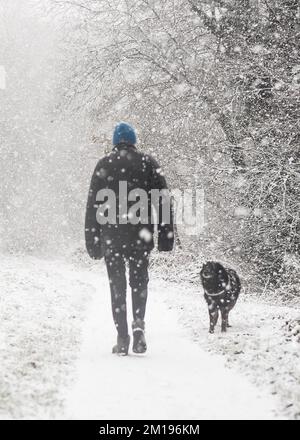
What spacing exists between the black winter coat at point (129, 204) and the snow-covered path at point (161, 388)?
4.01 ft

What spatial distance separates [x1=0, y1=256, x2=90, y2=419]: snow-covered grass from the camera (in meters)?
3.85

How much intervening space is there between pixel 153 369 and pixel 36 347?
185cm

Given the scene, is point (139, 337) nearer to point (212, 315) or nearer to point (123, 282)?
point (123, 282)

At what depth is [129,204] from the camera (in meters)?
5.30

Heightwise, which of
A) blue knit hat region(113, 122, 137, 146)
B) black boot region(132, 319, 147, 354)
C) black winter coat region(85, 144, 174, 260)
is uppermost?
blue knit hat region(113, 122, 137, 146)

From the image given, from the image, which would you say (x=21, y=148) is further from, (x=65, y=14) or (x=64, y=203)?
(x=65, y=14)

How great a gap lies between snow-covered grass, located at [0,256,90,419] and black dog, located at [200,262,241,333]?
200cm

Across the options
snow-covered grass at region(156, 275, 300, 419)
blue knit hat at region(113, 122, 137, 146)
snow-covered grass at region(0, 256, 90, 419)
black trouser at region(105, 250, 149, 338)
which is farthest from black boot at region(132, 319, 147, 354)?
blue knit hat at region(113, 122, 137, 146)

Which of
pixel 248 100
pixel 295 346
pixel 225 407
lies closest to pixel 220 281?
pixel 295 346

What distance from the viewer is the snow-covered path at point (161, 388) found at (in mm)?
3605

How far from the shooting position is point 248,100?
10.9m

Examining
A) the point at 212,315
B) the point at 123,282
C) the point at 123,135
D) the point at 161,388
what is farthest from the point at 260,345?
the point at 123,135

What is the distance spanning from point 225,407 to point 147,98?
1184cm

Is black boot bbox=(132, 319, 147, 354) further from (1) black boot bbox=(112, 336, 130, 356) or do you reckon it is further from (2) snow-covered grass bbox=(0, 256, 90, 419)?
(2) snow-covered grass bbox=(0, 256, 90, 419)
